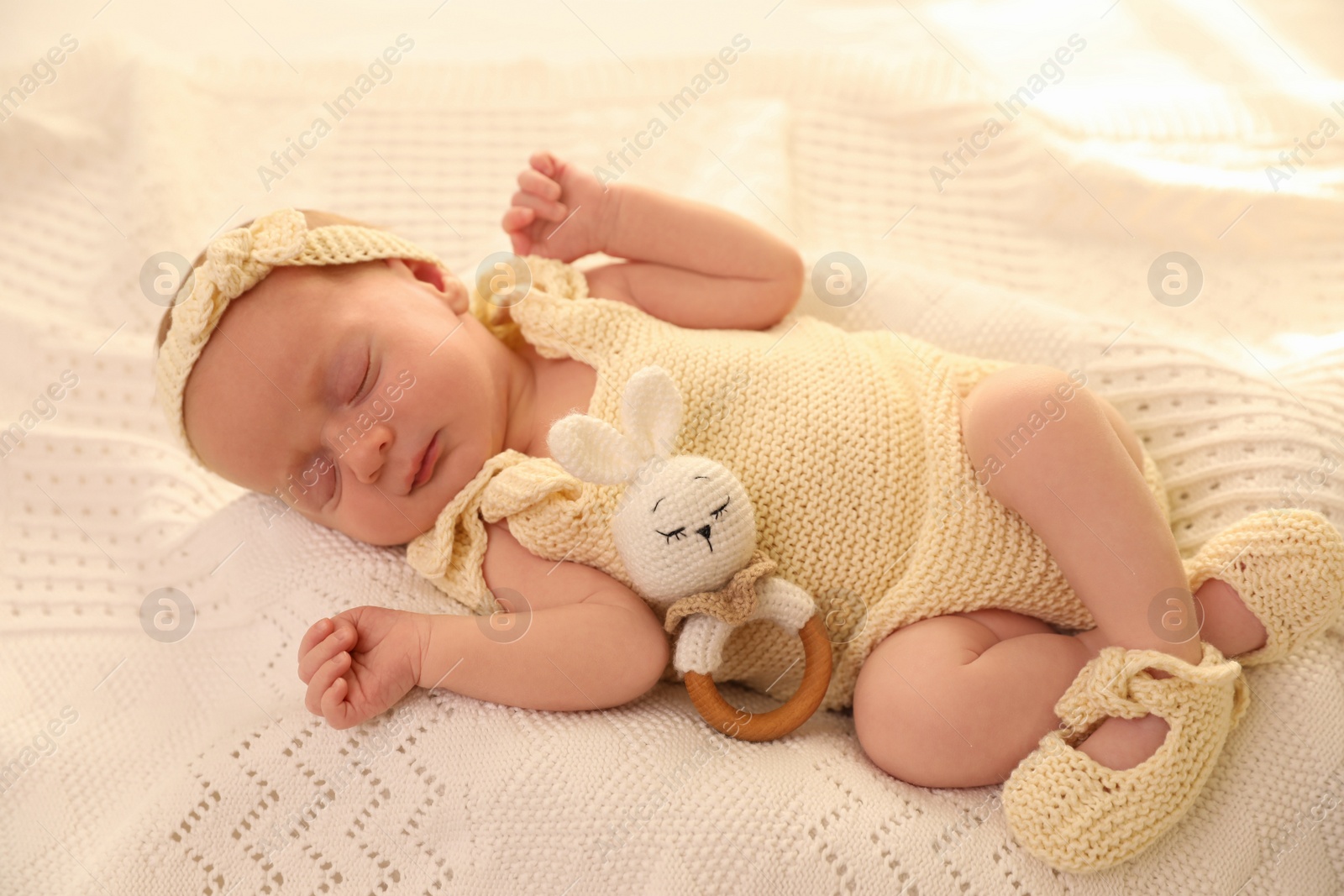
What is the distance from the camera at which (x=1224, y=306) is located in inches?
67.6

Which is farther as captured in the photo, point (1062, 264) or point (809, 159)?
point (809, 159)

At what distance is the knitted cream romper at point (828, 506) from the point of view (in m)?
1.25

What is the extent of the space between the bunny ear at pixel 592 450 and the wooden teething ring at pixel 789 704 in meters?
0.29

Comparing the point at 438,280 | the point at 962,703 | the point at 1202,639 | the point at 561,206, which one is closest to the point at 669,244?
the point at 561,206

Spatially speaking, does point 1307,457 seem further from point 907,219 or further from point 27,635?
point 27,635

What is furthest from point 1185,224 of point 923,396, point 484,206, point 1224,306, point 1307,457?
point 484,206

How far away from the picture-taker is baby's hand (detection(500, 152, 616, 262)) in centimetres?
152

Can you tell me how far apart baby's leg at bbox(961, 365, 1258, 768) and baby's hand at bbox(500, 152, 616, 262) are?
685mm

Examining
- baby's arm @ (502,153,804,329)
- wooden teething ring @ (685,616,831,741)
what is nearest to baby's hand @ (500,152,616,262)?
baby's arm @ (502,153,804,329)

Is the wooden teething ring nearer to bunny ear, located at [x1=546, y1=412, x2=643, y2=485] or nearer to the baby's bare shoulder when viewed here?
the baby's bare shoulder

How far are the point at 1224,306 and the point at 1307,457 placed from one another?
501mm

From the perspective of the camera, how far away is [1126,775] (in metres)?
1.08

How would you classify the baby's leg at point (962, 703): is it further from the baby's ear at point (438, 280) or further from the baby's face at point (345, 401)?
the baby's ear at point (438, 280)

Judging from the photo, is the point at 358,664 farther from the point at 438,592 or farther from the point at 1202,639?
the point at 1202,639
